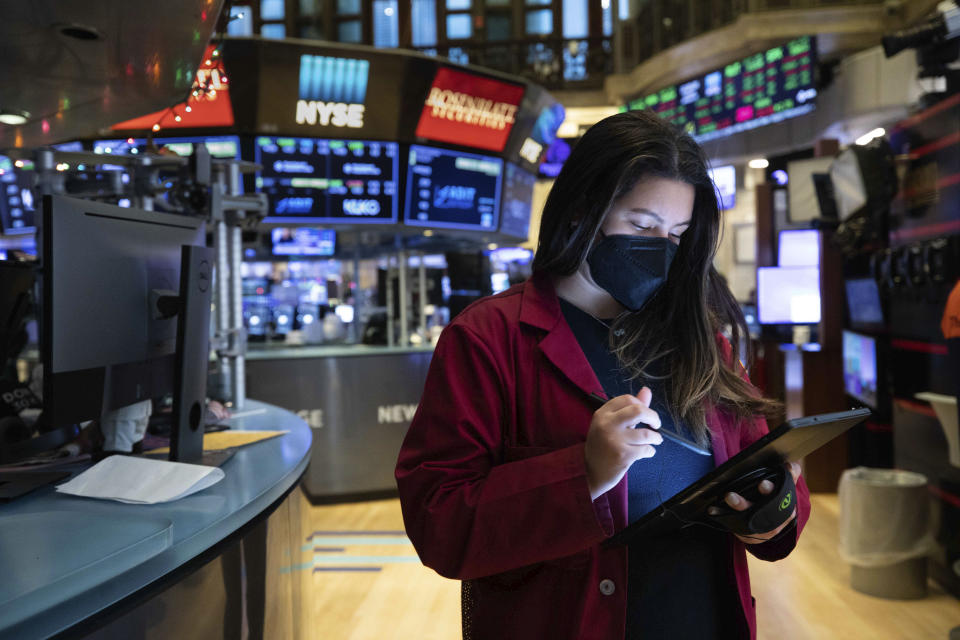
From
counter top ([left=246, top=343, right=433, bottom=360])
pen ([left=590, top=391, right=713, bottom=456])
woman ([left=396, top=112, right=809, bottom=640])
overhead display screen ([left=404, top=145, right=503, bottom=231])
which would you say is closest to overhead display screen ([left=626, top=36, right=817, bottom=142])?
overhead display screen ([left=404, top=145, right=503, bottom=231])

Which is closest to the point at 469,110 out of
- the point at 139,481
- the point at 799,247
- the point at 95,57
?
the point at 799,247

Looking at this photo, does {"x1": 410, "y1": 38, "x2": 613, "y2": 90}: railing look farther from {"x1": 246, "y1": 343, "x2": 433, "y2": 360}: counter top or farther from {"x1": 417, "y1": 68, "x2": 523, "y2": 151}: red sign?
{"x1": 246, "y1": 343, "x2": 433, "y2": 360}: counter top

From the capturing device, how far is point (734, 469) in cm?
97

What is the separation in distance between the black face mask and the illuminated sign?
14.8 feet

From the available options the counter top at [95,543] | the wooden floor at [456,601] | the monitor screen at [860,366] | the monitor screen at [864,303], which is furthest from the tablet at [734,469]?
the monitor screen at [864,303]

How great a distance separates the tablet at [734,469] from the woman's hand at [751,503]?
18 millimetres

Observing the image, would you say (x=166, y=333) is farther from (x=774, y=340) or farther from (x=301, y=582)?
(x=774, y=340)

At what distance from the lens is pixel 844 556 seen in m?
3.61

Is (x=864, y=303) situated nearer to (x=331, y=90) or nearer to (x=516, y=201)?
(x=516, y=201)

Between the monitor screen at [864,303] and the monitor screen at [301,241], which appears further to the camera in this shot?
the monitor screen at [301,241]

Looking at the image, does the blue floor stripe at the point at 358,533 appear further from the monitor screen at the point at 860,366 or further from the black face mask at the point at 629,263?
the black face mask at the point at 629,263

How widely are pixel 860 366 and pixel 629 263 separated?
4.32 metres

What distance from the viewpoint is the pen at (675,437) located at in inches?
42.2

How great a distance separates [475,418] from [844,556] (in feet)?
10.7
